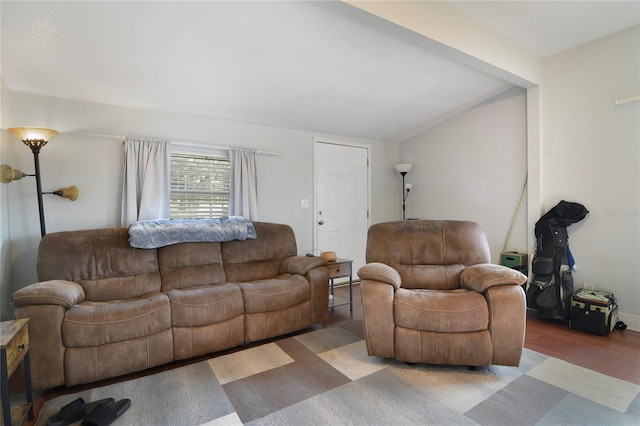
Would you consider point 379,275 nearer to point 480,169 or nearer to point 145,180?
point 145,180

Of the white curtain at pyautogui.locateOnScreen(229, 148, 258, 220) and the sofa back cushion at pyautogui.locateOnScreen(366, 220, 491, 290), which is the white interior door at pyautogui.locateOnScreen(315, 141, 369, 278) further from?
the sofa back cushion at pyautogui.locateOnScreen(366, 220, 491, 290)

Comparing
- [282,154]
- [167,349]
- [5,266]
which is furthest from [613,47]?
[5,266]

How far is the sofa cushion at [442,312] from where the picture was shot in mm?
2043

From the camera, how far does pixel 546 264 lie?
3.06 m

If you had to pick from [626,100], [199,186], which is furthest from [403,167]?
[199,186]

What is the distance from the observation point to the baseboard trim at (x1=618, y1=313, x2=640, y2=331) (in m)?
2.82

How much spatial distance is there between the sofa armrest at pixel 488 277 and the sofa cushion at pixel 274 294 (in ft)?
4.40

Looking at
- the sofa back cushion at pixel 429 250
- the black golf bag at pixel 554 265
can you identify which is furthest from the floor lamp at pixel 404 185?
the sofa back cushion at pixel 429 250

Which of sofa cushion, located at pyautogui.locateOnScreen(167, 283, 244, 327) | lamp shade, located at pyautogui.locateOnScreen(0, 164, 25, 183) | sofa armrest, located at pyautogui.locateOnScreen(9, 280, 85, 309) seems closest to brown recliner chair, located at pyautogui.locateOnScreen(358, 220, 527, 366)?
sofa cushion, located at pyautogui.locateOnScreen(167, 283, 244, 327)

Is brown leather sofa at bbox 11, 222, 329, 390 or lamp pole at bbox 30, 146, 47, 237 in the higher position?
lamp pole at bbox 30, 146, 47, 237

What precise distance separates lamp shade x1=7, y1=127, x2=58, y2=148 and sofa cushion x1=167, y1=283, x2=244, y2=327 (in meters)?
1.55

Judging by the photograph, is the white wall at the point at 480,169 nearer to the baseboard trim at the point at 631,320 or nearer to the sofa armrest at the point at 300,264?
the baseboard trim at the point at 631,320

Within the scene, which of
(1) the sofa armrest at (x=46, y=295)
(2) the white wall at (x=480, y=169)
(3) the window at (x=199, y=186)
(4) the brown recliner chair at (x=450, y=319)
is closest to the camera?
(1) the sofa armrest at (x=46, y=295)

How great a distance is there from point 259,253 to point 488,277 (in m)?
2.06
